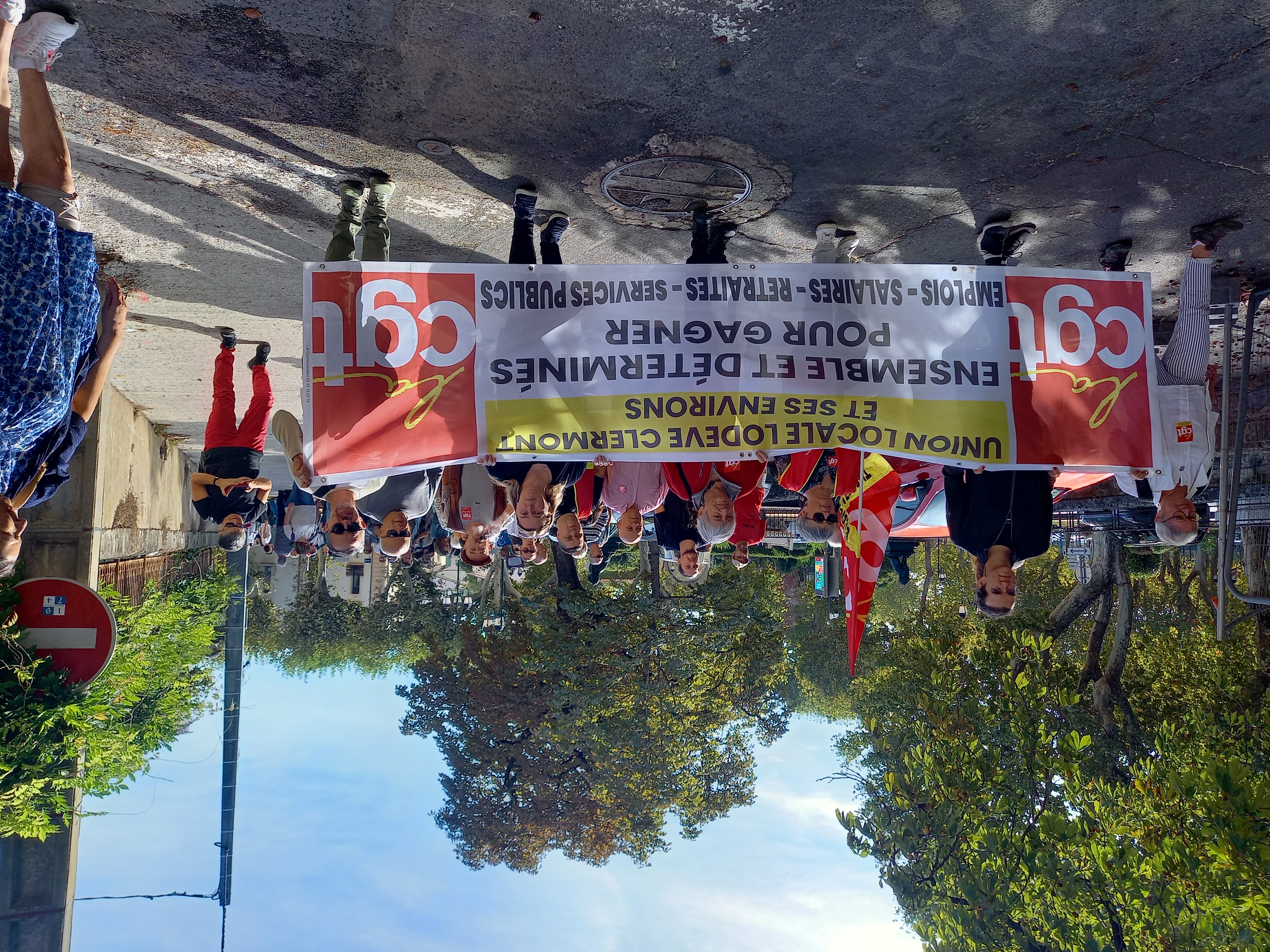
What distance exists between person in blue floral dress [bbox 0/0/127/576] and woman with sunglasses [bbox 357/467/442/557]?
2.71 metres

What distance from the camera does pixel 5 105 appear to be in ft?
10.1

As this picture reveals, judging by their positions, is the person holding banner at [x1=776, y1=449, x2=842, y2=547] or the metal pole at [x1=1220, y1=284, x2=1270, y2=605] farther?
the person holding banner at [x1=776, y1=449, x2=842, y2=547]

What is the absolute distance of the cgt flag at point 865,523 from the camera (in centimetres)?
507

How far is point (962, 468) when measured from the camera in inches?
210

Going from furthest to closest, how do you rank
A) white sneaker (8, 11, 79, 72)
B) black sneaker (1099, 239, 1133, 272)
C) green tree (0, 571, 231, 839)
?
green tree (0, 571, 231, 839), black sneaker (1099, 239, 1133, 272), white sneaker (8, 11, 79, 72)

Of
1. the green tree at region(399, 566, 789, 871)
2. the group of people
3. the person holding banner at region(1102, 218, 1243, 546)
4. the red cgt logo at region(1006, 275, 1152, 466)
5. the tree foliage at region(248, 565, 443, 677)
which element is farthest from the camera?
the tree foliage at region(248, 565, 443, 677)

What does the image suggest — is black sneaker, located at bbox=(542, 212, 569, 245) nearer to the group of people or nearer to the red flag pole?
the group of people

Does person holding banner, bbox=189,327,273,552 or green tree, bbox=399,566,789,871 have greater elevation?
person holding banner, bbox=189,327,273,552

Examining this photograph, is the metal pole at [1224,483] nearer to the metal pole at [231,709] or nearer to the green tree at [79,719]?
the green tree at [79,719]

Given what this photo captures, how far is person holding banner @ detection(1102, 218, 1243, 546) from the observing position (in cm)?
495

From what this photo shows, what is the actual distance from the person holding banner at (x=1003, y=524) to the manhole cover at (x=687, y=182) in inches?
91.8

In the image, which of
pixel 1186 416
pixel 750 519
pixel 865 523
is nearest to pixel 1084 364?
pixel 1186 416

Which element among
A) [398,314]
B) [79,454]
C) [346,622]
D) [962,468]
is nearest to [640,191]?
[398,314]

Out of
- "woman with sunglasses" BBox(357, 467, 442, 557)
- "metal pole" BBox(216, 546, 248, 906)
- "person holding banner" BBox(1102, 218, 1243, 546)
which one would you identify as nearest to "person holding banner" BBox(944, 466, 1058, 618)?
"person holding banner" BBox(1102, 218, 1243, 546)
